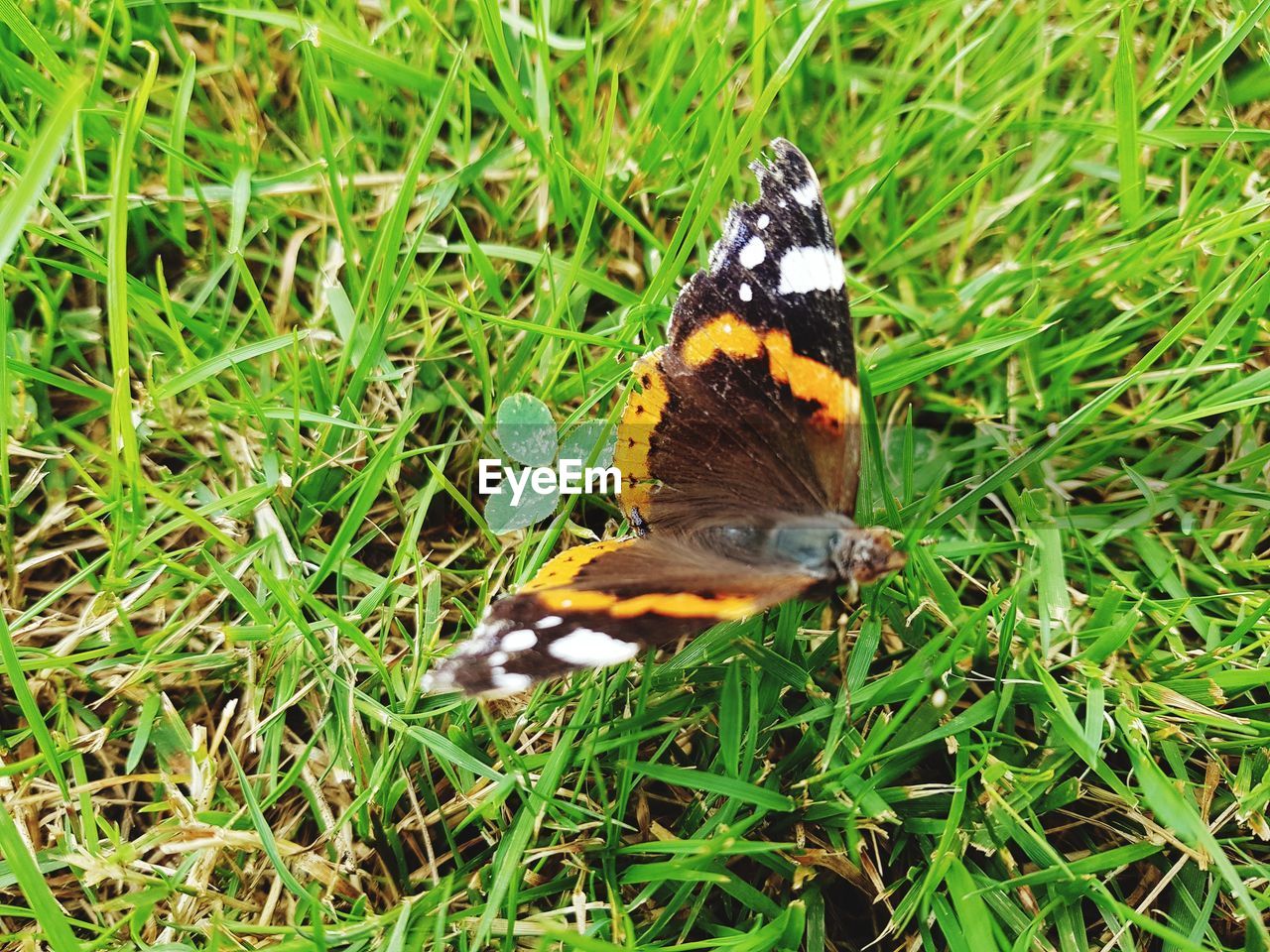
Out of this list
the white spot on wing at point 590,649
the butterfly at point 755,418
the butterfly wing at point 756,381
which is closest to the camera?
the white spot on wing at point 590,649

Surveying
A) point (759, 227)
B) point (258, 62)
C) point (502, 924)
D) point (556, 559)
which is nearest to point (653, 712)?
point (556, 559)

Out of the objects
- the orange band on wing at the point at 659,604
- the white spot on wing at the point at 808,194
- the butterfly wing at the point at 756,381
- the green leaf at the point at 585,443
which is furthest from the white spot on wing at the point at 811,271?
the orange band on wing at the point at 659,604

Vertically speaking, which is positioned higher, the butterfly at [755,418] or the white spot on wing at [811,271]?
the white spot on wing at [811,271]

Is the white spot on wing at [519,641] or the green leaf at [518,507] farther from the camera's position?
the green leaf at [518,507]

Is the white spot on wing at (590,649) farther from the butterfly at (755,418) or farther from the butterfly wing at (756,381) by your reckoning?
the butterfly wing at (756,381)

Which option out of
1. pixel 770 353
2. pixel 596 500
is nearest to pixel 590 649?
pixel 596 500

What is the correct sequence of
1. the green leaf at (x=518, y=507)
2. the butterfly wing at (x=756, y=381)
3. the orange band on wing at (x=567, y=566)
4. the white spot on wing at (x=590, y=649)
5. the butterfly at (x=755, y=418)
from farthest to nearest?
the green leaf at (x=518, y=507)
the butterfly wing at (x=756, y=381)
the butterfly at (x=755, y=418)
the orange band on wing at (x=567, y=566)
the white spot on wing at (x=590, y=649)

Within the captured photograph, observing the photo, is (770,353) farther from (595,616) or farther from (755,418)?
(595,616)
